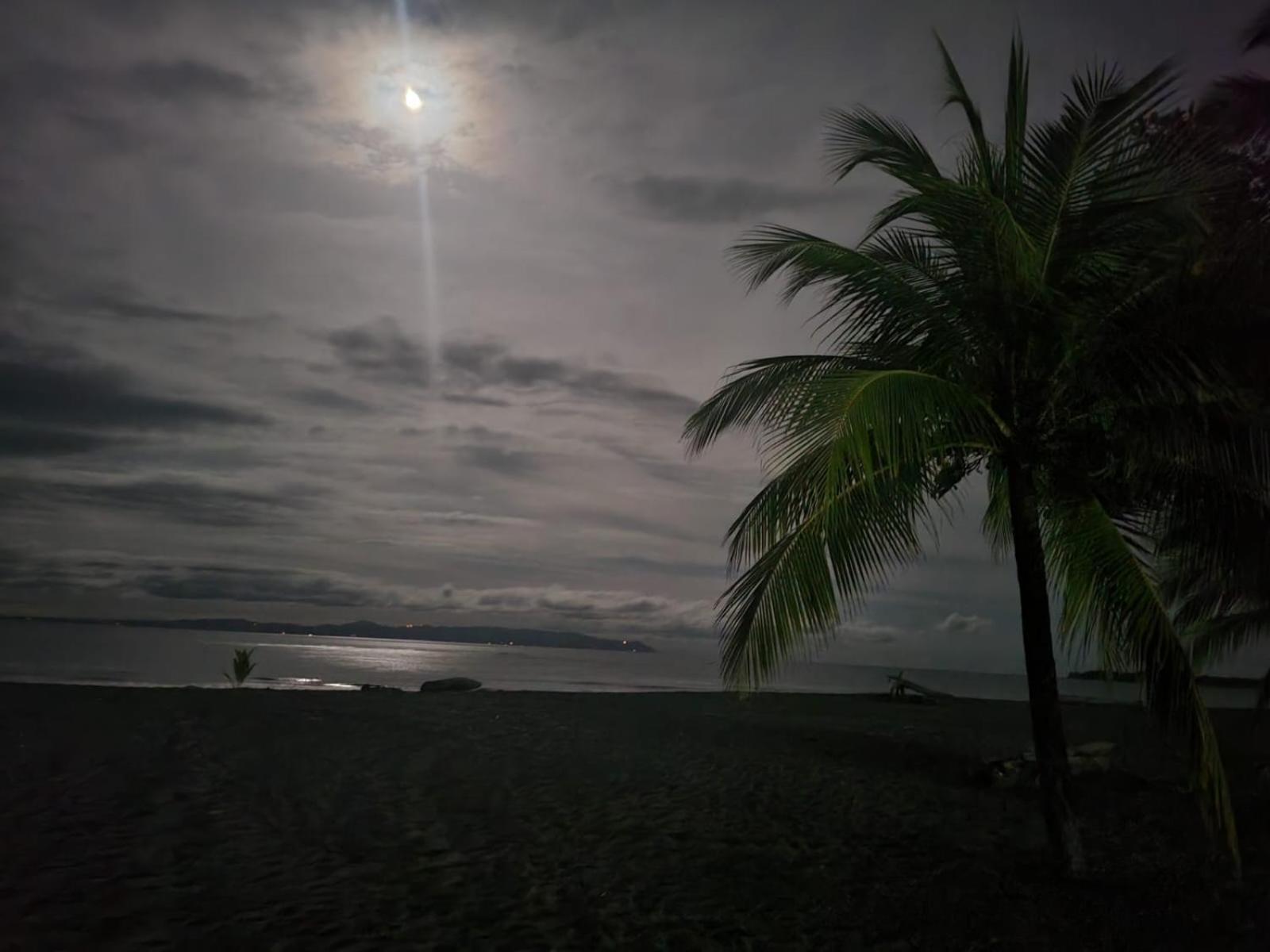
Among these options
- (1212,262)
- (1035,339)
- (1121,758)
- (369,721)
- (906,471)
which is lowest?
(1121,758)

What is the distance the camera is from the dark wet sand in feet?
20.7

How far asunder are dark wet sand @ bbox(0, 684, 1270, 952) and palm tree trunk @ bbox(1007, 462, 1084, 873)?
455 mm

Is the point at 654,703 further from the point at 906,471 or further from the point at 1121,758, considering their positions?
the point at 906,471

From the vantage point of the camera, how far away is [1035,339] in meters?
7.82

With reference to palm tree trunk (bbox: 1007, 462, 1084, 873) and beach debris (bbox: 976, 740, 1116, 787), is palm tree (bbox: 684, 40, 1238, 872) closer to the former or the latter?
palm tree trunk (bbox: 1007, 462, 1084, 873)

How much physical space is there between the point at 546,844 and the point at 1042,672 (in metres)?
5.18

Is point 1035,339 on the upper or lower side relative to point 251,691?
upper

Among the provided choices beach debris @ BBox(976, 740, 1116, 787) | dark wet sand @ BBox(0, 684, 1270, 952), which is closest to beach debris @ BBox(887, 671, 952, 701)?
dark wet sand @ BBox(0, 684, 1270, 952)

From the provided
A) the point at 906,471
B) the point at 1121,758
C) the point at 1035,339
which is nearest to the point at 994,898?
the point at 906,471

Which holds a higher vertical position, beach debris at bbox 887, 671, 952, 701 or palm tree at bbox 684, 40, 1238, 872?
palm tree at bbox 684, 40, 1238, 872

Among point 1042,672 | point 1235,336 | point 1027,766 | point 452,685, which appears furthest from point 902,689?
point 1235,336

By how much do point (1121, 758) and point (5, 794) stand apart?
1847 cm

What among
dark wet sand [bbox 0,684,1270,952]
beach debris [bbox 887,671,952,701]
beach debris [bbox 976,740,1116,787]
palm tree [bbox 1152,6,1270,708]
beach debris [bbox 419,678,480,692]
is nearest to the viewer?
dark wet sand [bbox 0,684,1270,952]

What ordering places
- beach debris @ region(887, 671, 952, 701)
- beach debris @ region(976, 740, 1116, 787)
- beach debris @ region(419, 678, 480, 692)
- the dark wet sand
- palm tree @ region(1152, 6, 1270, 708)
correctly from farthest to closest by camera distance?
1. beach debris @ region(887, 671, 952, 701)
2. beach debris @ region(419, 678, 480, 692)
3. beach debris @ region(976, 740, 1116, 787)
4. palm tree @ region(1152, 6, 1270, 708)
5. the dark wet sand
